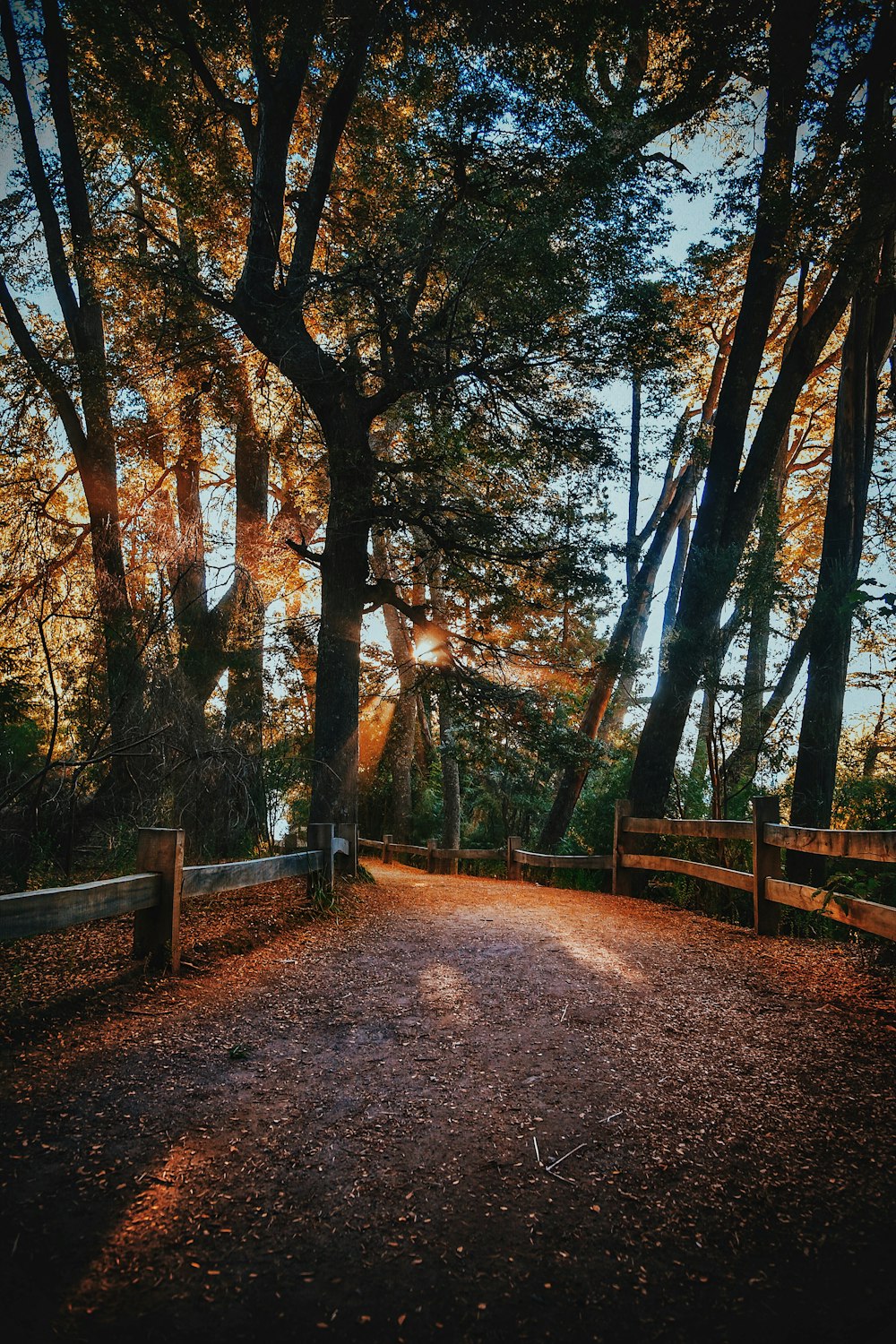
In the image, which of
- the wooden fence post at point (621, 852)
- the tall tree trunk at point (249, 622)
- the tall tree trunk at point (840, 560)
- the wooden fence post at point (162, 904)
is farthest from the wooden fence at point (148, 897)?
the tall tree trunk at point (840, 560)

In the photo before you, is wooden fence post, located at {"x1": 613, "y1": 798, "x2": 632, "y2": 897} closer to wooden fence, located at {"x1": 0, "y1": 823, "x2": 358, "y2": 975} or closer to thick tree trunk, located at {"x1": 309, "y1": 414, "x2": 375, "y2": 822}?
thick tree trunk, located at {"x1": 309, "y1": 414, "x2": 375, "y2": 822}

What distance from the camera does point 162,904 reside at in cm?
472

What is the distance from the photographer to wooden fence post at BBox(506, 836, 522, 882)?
47.6 feet

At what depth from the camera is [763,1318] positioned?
2.01 m

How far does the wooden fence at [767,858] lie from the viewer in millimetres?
4641

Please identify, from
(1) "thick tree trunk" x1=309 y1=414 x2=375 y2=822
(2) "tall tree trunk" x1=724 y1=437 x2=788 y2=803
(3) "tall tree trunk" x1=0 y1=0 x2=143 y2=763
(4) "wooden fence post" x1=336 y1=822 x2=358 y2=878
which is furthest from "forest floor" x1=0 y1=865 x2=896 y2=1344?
(3) "tall tree trunk" x1=0 y1=0 x2=143 y2=763

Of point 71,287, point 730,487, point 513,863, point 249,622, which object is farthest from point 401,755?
point 71,287

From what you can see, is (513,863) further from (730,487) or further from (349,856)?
(730,487)

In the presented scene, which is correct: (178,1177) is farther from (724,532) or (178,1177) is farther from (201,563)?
(724,532)

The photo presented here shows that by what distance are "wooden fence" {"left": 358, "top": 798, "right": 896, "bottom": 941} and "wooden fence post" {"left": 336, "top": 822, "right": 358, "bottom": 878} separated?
3.66 meters

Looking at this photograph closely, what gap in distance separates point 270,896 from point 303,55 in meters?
10.1

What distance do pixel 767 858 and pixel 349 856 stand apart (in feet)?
15.9

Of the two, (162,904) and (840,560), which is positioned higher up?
(840,560)

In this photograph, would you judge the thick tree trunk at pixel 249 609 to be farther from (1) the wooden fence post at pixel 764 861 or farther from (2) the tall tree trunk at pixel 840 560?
(2) the tall tree trunk at pixel 840 560
